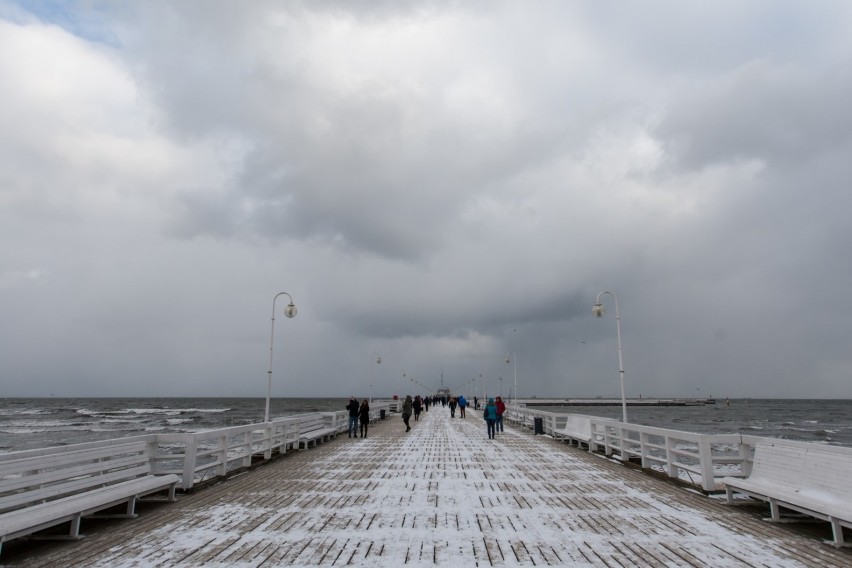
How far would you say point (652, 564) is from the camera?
538cm

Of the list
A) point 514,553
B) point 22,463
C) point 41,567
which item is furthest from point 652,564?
point 22,463

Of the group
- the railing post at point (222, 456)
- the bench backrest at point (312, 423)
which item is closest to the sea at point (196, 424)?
the bench backrest at point (312, 423)

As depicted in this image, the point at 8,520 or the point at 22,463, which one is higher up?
the point at 22,463

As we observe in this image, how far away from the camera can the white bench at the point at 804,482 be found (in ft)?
19.9

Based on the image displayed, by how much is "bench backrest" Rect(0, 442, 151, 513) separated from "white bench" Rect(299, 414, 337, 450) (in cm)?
769

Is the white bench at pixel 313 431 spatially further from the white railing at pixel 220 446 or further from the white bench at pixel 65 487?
the white bench at pixel 65 487

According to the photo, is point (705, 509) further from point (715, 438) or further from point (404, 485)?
point (404, 485)

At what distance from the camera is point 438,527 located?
Answer: 6719mm

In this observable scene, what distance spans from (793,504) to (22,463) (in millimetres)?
9149

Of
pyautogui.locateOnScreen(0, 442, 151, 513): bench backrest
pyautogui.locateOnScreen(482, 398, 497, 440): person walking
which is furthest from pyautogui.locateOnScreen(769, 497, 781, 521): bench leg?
pyautogui.locateOnScreen(482, 398, 497, 440): person walking

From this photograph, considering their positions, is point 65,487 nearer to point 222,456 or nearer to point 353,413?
point 222,456

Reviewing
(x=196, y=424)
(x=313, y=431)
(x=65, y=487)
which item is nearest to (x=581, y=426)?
(x=313, y=431)

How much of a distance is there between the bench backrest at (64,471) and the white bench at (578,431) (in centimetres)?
1182

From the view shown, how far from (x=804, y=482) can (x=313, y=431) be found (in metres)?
14.3
